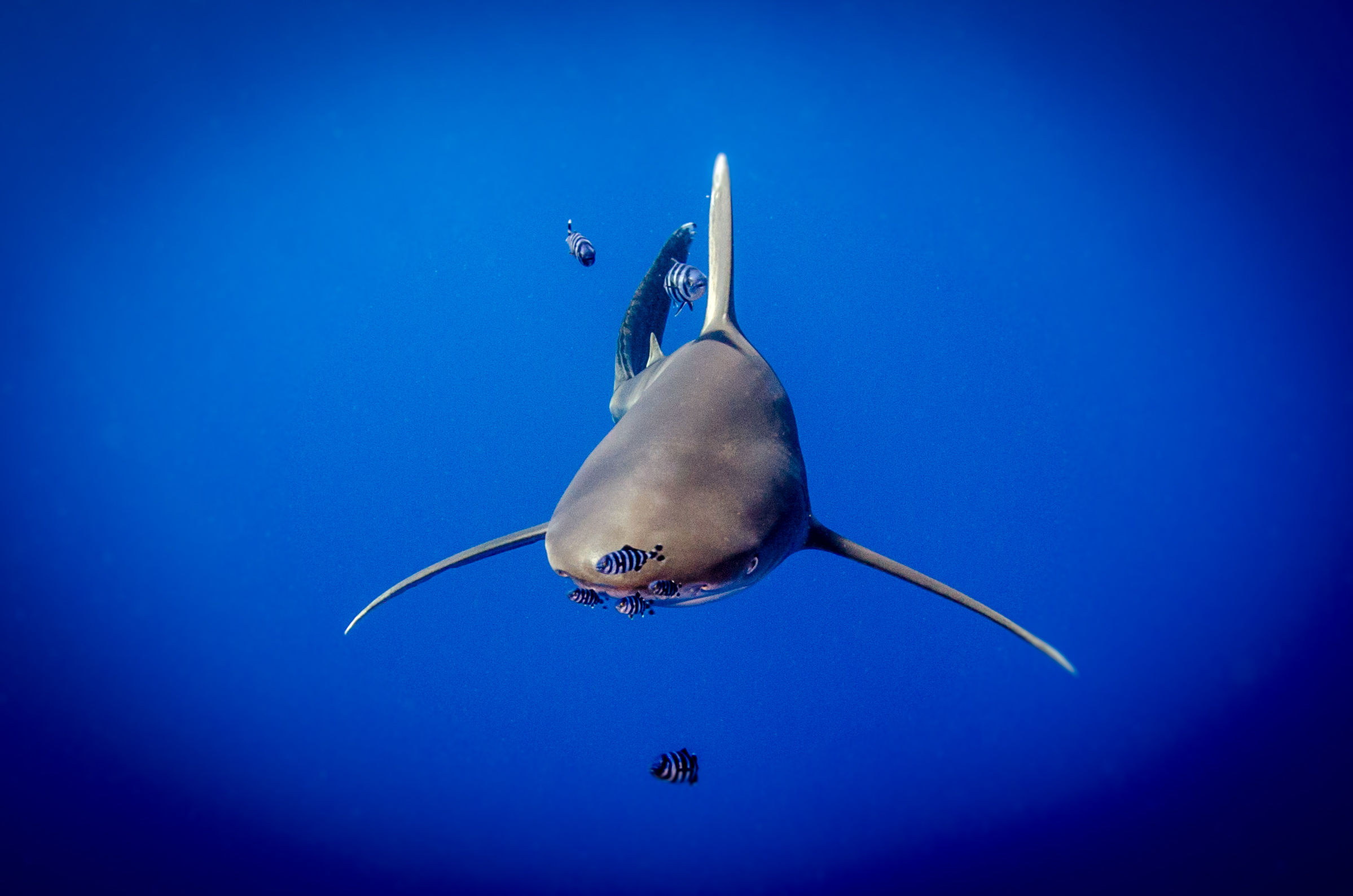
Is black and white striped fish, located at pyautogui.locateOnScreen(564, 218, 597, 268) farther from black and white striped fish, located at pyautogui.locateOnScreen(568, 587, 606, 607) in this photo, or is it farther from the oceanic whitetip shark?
black and white striped fish, located at pyautogui.locateOnScreen(568, 587, 606, 607)

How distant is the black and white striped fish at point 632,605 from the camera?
1.97 m

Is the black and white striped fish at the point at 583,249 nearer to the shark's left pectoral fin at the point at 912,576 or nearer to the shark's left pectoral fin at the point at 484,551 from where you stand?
the shark's left pectoral fin at the point at 484,551

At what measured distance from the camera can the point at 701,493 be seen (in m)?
2.15

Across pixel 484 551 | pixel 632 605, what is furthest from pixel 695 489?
pixel 484 551

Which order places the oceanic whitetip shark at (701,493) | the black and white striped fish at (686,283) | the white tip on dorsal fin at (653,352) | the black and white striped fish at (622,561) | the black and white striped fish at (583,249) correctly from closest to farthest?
the black and white striped fish at (622,561) → the oceanic whitetip shark at (701,493) → the black and white striped fish at (686,283) → the white tip on dorsal fin at (653,352) → the black and white striped fish at (583,249)

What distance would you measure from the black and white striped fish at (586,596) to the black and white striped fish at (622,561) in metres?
0.15

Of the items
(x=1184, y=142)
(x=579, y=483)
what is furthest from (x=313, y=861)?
(x=1184, y=142)

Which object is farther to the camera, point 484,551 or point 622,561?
point 484,551

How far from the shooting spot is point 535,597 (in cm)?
1021

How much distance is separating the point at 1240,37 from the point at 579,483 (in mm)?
14894

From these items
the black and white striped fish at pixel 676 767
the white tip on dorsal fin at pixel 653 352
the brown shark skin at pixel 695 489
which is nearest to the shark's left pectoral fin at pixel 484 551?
the brown shark skin at pixel 695 489

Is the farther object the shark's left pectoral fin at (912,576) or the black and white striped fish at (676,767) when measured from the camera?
the shark's left pectoral fin at (912,576)

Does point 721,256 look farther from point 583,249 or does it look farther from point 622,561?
point 622,561

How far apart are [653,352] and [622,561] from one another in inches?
113
